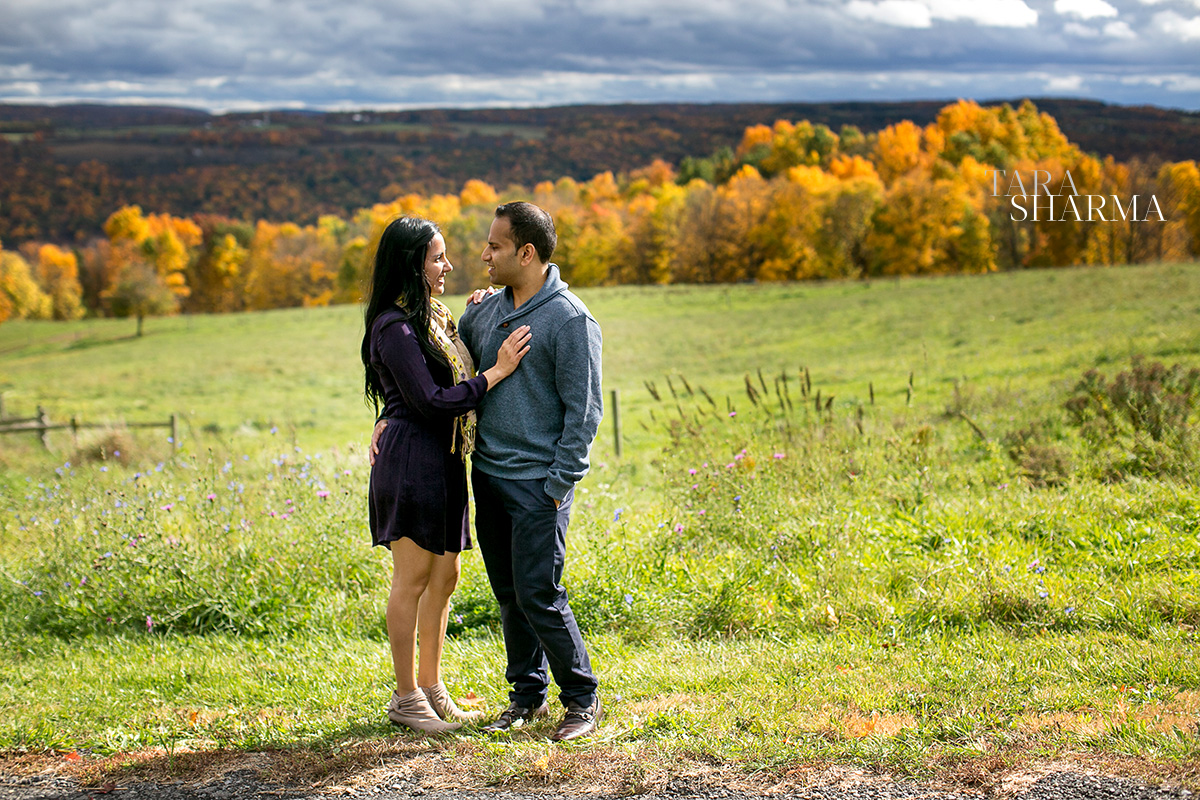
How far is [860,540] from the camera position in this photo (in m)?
6.03

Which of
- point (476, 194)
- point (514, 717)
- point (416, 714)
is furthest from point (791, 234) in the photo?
point (476, 194)

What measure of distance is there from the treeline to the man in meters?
Answer: 31.0

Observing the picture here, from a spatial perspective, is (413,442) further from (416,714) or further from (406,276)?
(416,714)

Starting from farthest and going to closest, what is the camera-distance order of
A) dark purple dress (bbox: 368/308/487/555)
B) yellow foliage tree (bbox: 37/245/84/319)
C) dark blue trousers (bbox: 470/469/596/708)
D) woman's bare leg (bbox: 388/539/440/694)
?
yellow foliage tree (bbox: 37/245/84/319)
woman's bare leg (bbox: 388/539/440/694)
dark blue trousers (bbox: 470/469/596/708)
dark purple dress (bbox: 368/308/487/555)

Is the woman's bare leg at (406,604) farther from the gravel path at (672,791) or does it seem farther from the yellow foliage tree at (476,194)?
the yellow foliage tree at (476,194)

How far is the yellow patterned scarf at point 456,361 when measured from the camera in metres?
3.82

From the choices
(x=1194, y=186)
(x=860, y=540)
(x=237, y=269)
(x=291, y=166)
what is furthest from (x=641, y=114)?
(x=860, y=540)

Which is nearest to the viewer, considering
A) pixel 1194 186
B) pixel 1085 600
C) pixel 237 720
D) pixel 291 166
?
pixel 237 720

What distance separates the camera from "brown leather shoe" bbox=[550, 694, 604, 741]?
3.81 metres

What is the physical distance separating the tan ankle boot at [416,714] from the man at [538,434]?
0.86 feet

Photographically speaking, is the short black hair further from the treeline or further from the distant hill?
the distant hill

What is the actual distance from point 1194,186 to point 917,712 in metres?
65.7

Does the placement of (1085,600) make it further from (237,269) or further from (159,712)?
(237,269)

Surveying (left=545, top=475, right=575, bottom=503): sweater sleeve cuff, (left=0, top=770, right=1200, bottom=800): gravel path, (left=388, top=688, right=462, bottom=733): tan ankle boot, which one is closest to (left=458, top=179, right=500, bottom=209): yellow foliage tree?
(left=388, top=688, right=462, bottom=733): tan ankle boot
